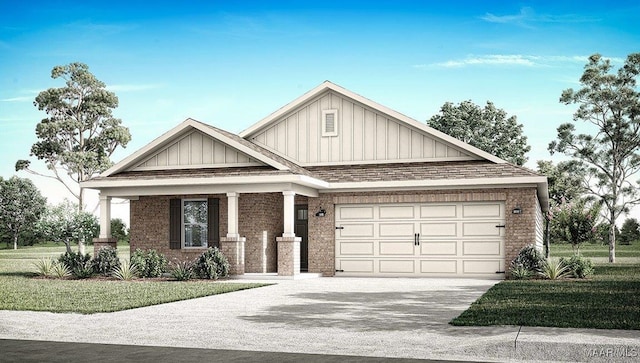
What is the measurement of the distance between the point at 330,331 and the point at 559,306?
4.95 meters

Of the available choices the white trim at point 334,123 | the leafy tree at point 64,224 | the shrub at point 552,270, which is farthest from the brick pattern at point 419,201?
the leafy tree at point 64,224

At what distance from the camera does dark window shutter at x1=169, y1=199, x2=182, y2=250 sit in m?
25.7

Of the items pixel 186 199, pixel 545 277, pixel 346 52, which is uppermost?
pixel 346 52

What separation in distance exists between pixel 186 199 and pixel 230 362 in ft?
Result: 57.1

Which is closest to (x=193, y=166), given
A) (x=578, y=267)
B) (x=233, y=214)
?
(x=233, y=214)

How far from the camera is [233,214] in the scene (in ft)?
77.8

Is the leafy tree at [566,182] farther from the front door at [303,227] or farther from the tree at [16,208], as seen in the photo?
the tree at [16,208]

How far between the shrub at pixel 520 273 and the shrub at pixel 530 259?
0.23 feet

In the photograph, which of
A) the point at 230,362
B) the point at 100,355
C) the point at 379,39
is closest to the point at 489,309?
the point at 230,362

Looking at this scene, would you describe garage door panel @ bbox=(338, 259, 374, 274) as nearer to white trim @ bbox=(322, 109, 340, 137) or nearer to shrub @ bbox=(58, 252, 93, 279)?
white trim @ bbox=(322, 109, 340, 137)

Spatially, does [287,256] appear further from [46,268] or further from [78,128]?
[78,128]

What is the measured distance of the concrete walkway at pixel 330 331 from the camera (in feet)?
30.3

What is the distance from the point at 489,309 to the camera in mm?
13219

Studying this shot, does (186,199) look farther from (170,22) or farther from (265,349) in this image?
(265,349)
